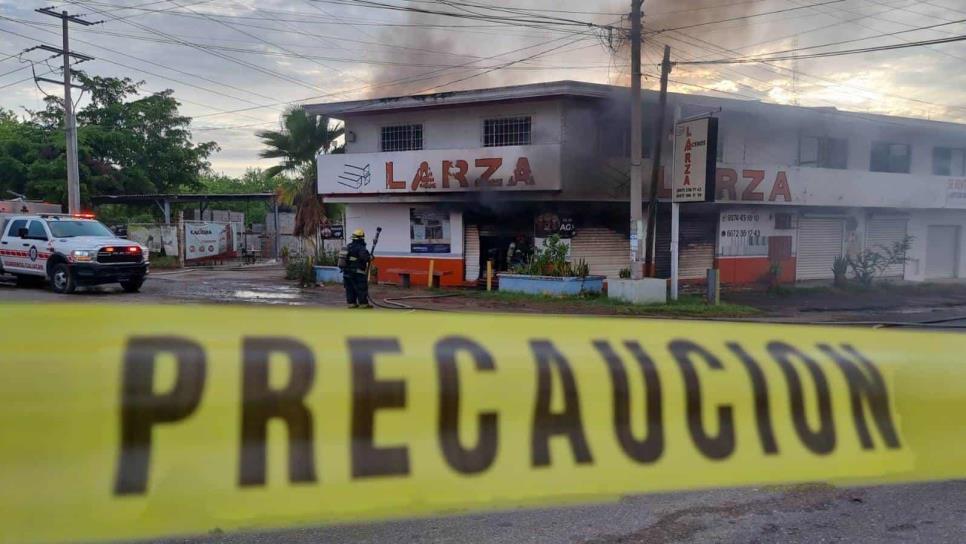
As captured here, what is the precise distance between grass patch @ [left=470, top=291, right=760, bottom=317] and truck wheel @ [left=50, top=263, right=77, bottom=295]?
9.21 m

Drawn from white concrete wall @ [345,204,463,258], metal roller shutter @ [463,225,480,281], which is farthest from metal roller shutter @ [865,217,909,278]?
white concrete wall @ [345,204,463,258]

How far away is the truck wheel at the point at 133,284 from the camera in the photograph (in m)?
14.6

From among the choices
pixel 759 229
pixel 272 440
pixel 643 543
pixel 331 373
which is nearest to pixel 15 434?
pixel 272 440

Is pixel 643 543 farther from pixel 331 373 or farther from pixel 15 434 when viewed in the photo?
pixel 15 434

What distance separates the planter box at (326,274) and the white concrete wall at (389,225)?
4.65 feet

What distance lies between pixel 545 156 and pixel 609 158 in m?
1.84

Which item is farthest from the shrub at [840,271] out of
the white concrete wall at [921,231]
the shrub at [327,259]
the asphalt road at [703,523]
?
the asphalt road at [703,523]

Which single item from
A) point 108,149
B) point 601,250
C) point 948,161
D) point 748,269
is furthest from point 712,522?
point 108,149

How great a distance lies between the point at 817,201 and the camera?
64.1ft

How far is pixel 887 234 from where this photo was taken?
22203 millimetres

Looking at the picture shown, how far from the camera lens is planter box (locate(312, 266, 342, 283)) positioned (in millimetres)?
18719

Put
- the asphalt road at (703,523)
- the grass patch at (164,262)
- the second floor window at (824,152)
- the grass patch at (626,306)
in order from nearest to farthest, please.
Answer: the asphalt road at (703,523), the grass patch at (626,306), the second floor window at (824,152), the grass patch at (164,262)

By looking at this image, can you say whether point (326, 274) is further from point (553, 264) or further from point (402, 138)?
point (553, 264)

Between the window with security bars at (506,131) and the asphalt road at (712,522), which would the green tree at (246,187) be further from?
the asphalt road at (712,522)
